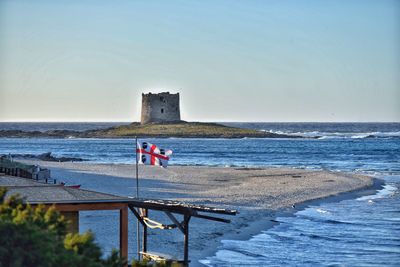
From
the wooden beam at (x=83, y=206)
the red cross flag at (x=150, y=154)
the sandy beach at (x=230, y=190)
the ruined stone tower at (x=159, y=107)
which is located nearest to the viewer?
the wooden beam at (x=83, y=206)

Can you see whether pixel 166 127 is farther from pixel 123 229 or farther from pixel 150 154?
pixel 123 229

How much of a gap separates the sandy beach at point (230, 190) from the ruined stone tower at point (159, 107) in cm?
9422

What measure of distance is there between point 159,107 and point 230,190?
114 metres

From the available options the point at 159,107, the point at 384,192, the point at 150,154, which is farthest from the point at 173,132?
the point at 150,154

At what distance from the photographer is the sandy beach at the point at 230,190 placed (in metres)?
25.2

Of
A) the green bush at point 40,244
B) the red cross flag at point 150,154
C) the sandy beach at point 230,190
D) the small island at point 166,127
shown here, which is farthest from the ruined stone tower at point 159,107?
the green bush at point 40,244

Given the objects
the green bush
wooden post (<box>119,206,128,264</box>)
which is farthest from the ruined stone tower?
the green bush

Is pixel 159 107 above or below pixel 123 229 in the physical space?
above

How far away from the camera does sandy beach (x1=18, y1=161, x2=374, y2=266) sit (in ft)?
82.6

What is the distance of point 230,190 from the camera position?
40.1 m

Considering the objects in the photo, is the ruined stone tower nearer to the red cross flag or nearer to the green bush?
the red cross flag

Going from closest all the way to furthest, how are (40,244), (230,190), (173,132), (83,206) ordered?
(40,244) < (83,206) < (230,190) < (173,132)

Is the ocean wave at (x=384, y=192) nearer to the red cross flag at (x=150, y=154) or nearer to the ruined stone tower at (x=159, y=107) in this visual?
the red cross flag at (x=150, y=154)

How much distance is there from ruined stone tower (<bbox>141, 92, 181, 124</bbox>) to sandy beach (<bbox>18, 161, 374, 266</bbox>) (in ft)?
309
